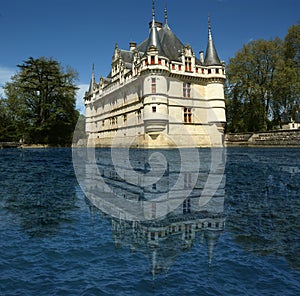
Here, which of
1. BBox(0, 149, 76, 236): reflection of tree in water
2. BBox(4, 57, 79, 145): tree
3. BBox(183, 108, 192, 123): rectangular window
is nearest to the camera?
BBox(0, 149, 76, 236): reflection of tree in water

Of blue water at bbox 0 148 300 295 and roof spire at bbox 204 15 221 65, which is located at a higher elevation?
roof spire at bbox 204 15 221 65

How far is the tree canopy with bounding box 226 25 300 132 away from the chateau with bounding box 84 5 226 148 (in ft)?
21.0

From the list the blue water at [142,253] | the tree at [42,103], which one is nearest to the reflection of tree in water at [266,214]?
the blue water at [142,253]

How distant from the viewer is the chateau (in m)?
30.8

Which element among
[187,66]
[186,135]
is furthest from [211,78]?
[186,135]

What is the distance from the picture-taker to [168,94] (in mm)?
32812

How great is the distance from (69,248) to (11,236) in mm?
1198

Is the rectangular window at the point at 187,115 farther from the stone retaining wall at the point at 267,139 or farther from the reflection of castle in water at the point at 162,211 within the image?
the reflection of castle in water at the point at 162,211

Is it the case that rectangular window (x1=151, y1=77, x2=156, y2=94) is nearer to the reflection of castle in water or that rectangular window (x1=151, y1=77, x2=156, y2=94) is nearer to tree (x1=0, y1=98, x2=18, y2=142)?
the reflection of castle in water

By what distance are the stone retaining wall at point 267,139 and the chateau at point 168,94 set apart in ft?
13.6

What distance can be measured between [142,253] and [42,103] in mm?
44129

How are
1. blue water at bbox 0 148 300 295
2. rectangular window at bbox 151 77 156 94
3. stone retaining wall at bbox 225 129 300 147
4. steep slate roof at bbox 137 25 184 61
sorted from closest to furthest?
Result: 1. blue water at bbox 0 148 300 295
2. rectangular window at bbox 151 77 156 94
3. stone retaining wall at bbox 225 129 300 147
4. steep slate roof at bbox 137 25 184 61

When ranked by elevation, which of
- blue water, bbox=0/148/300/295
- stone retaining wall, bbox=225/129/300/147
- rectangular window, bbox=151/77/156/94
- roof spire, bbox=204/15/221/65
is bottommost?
blue water, bbox=0/148/300/295

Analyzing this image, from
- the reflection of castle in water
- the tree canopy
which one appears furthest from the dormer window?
the reflection of castle in water
